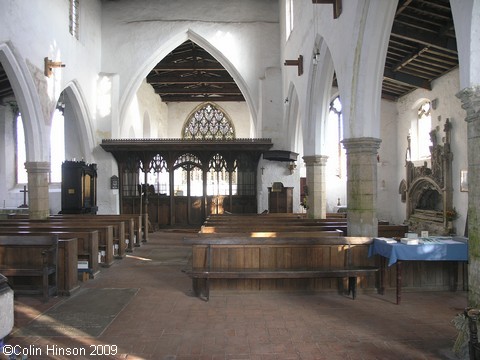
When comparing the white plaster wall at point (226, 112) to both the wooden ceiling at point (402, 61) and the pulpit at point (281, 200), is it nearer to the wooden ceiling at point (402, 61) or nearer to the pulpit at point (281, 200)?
the wooden ceiling at point (402, 61)

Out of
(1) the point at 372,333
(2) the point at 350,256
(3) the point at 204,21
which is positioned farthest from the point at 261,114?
(1) the point at 372,333

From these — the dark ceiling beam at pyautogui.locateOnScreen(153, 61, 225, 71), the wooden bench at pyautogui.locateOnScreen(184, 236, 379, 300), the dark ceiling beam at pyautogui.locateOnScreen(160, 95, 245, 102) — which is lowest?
the wooden bench at pyautogui.locateOnScreen(184, 236, 379, 300)

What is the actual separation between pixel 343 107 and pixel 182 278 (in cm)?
415

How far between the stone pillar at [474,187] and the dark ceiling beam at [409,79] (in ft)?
33.8

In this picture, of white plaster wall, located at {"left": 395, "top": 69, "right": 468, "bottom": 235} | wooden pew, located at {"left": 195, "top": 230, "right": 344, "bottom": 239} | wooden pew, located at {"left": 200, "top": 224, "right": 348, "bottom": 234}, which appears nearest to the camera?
wooden pew, located at {"left": 195, "top": 230, "right": 344, "bottom": 239}

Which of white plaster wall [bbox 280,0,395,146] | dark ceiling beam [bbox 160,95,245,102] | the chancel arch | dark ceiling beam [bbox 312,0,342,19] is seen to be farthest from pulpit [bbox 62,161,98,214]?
dark ceiling beam [bbox 160,95,245,102]

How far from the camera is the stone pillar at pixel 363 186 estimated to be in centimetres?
639

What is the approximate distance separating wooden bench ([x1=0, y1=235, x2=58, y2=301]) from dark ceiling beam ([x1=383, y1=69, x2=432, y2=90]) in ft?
38.3

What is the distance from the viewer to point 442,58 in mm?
11344

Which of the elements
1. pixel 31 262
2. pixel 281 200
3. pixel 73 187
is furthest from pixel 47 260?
pixel 281 200

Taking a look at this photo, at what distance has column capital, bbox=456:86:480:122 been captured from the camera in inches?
141

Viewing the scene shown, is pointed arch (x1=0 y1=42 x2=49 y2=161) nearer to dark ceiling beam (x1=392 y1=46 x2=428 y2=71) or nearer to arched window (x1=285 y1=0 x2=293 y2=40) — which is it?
arched window (x1=285 y1=0 x2=293 y2=40)

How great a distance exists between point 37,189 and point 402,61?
36.5 feet

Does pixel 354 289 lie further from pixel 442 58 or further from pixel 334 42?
pixel 442 58
